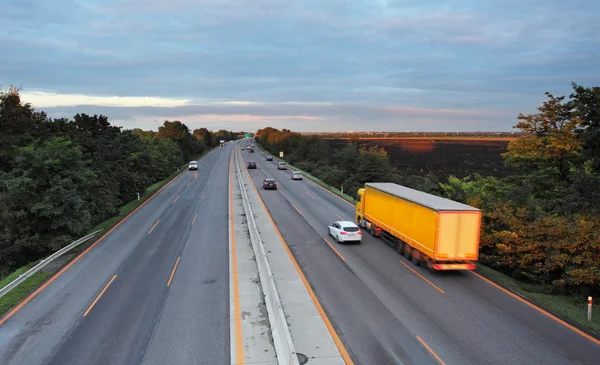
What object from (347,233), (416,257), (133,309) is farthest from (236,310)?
(347,233)

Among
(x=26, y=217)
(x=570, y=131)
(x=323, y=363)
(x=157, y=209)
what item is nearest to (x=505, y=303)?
(x=323, y=363)

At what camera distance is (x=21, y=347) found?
10773mm

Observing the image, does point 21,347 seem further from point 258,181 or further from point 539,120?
point 258,181

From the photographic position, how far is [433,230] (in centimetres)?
1653

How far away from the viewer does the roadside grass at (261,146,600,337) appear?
40.0 ft

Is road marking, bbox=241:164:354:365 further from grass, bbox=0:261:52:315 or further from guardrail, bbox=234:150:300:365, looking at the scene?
grass, bbox=0:261:52:315

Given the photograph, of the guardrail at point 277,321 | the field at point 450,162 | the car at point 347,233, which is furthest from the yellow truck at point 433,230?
the field at point 450,162

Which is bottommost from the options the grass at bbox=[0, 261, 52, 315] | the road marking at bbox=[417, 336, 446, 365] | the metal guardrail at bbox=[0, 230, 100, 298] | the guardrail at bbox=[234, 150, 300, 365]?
the grass at bbox=[0, 261, 52, 315]

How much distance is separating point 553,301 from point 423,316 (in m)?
5.23

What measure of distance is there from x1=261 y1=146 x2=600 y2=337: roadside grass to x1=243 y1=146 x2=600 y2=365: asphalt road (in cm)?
58

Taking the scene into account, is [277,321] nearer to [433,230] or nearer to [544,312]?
[433,230]

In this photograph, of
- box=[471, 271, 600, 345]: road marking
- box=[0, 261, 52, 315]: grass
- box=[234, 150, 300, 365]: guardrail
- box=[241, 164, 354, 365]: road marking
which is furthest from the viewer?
box=[0, 261, 52, 315]: grass

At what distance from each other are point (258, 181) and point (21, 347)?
139 ft

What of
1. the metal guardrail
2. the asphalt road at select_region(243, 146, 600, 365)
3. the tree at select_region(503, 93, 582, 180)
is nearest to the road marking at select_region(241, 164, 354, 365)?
the asphalt road at select_region(243, 146, 600, 365)
